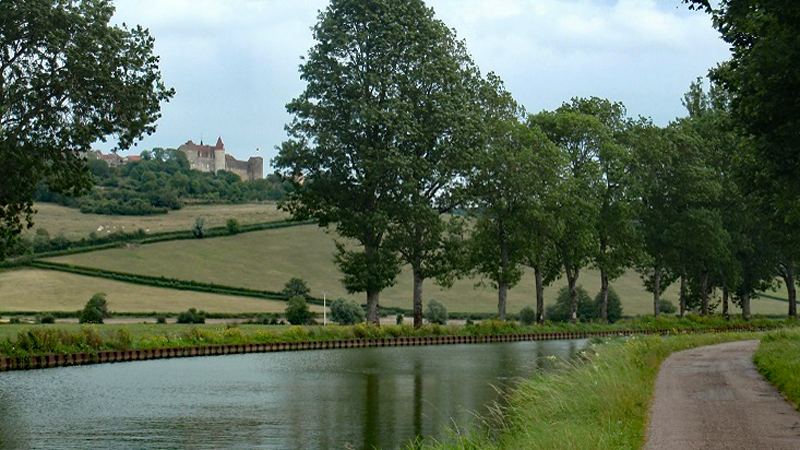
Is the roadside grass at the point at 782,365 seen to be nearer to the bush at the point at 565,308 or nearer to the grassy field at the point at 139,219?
the bush at the point at 565,308

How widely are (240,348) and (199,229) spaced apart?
9266 cm

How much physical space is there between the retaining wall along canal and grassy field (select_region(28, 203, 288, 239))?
216 feet

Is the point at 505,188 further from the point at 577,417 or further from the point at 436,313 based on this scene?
the point at 577,417

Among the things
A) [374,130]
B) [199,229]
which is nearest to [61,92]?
[374,130]

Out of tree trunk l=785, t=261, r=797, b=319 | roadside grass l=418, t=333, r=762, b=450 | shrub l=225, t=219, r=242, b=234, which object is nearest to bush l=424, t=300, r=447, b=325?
tree trunk l=785, t=261, r=797, b=319

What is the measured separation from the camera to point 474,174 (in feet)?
225

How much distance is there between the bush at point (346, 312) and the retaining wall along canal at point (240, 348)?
19.9 metres

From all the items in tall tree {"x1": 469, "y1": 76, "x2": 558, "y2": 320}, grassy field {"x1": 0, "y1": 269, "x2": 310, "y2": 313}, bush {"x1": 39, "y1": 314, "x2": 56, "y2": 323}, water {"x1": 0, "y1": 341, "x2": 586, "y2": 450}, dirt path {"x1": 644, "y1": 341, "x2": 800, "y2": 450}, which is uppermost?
tall tree {"x1": 469, "y1": 76, "x2": 558, "y2": 320}

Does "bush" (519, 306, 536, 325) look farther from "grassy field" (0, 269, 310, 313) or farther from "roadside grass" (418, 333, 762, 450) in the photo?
"roadside grass" (418, 333, 762, 450)

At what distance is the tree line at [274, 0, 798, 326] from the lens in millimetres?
61312

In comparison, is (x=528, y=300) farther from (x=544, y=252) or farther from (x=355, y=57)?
(x=355, y=57)

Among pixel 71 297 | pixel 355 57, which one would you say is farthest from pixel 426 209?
pixel 71 297

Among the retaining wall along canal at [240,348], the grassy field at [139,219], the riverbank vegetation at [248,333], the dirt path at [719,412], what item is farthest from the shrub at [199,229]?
the dirt path at [719,412]

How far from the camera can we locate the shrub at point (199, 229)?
137 meters
